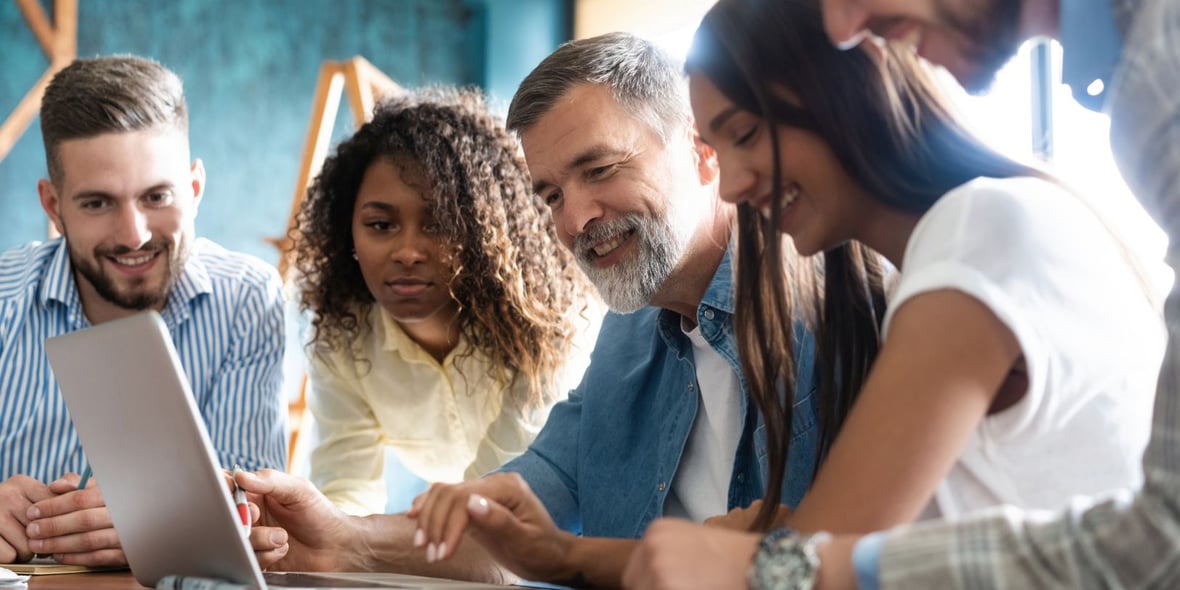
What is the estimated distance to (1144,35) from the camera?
0.78 m

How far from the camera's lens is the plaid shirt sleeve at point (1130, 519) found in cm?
74

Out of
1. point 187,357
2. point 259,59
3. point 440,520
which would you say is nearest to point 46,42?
point 259,59

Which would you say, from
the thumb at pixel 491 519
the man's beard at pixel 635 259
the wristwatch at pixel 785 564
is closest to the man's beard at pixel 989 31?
the wristwatch at pixel 785 564

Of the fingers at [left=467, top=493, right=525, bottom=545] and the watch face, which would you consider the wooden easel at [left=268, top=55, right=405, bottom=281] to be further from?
the watch face

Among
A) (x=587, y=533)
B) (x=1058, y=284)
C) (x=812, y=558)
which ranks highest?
(x=1058, y=284)

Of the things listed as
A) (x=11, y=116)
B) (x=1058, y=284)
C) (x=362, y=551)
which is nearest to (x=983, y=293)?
(x=1058, y=284)

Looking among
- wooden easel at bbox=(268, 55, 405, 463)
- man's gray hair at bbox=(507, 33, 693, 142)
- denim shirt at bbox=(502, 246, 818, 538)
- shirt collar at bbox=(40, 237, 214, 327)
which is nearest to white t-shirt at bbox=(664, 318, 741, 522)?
denim shirt at bbox=(502, 246, 818, 538)

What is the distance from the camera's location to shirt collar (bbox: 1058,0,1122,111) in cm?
85

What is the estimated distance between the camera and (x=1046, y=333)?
89 centimetres

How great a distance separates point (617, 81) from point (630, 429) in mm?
539

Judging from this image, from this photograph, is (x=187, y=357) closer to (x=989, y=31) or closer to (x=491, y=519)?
(x=491, y=519)

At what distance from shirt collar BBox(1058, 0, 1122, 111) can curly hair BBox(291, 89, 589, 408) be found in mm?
1559

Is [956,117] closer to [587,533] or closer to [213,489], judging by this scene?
[213,489]

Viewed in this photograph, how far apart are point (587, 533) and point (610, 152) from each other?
1.84ft
